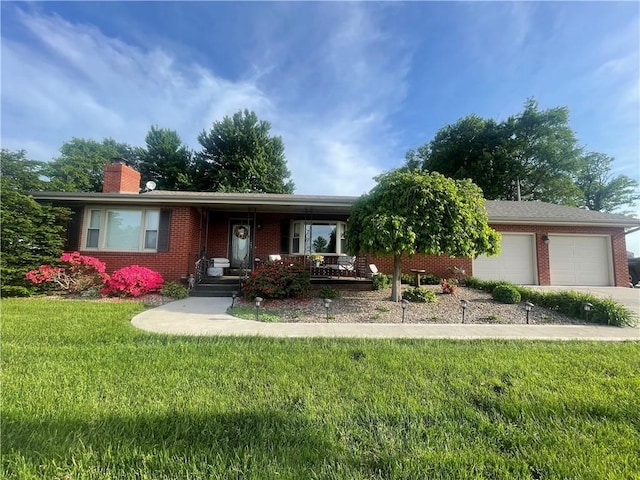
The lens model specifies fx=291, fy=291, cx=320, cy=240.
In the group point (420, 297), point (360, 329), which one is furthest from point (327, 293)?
point (360, 329)

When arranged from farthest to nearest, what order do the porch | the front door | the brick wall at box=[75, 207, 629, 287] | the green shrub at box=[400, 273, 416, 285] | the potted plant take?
the front door → the brick wall at box=[75, 207, 629, 287] → the green shrub at box=[400, 273, 416, 285] → the potted plant → the porch

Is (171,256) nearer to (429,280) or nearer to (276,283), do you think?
(276,283)

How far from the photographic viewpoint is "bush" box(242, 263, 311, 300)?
8.01 meters

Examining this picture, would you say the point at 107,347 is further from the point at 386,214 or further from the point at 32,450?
the point at 386,214

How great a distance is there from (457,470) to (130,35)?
36.7 ft

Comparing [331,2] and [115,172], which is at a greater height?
[331,2]

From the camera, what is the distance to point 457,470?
6.05 feet

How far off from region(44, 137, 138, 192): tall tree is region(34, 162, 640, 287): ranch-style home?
73.3 ft

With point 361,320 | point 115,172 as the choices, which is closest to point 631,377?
point 361,320

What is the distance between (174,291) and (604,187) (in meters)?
40.5

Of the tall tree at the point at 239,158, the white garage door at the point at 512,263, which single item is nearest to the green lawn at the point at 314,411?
the white garage door at the point at 512,263

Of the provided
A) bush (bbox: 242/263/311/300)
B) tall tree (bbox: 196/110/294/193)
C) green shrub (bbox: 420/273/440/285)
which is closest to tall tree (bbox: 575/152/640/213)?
green shrub (bbox: 420/273/440/285)

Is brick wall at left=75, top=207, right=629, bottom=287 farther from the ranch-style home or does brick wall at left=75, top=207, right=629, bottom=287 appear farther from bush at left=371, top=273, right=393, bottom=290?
bush at left=371, top=273, right=393, bottom=290

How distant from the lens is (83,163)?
31109mm
